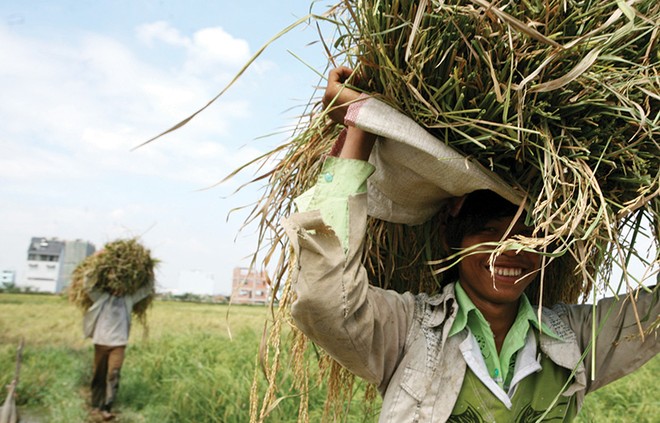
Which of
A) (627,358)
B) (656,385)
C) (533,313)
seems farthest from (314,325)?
(656,385)

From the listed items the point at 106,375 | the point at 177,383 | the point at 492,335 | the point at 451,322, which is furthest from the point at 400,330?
the point at 106,375

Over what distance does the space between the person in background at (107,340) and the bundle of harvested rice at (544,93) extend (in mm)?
5481

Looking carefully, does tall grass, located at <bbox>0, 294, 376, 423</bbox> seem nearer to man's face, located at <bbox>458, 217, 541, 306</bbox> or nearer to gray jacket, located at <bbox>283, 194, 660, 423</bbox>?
Result: gray jacket, located at <bbox>283, 194, 660, 423</bbox>

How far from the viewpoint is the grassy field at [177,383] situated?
4.47 m

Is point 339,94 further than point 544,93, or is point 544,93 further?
point 339,94

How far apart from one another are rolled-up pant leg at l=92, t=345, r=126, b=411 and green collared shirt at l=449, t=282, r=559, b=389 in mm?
5421

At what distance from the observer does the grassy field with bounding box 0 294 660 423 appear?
4473 mm

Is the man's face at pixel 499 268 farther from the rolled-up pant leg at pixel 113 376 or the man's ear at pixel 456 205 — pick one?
the rolled-up pant leg at pixel 113 376

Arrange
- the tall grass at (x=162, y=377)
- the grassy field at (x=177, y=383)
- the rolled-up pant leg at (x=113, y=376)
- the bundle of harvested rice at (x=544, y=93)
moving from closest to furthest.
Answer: the bundle of harvested rice at (x=544, y=93) < the grassy field at (x=177, y=383) < the tall grass at (x=162, y=377) < the rolled-up pant leg at (x=113, y=376)

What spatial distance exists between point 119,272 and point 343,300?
574 cm

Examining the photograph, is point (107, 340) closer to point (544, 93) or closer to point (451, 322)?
point (451, 322)

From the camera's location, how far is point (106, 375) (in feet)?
21.0

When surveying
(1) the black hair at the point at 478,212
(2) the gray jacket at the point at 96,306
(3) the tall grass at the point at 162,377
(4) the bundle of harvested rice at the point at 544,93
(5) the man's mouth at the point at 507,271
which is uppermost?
(4) the bundle of harvested rice at the point at 544,93

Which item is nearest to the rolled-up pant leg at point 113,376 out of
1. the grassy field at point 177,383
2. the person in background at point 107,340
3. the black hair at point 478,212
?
the person in background at point 107,340
